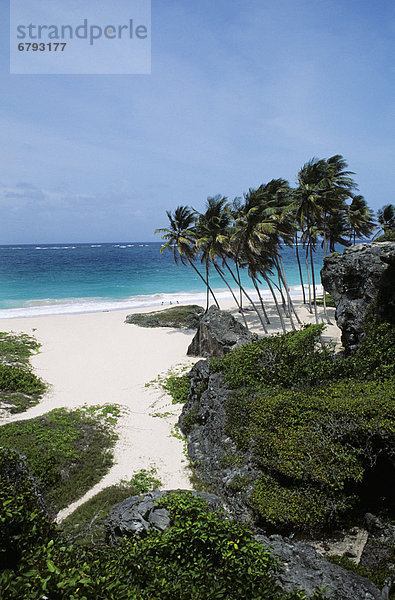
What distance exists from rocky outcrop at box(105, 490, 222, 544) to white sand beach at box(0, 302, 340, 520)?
225cm

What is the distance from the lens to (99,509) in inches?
328

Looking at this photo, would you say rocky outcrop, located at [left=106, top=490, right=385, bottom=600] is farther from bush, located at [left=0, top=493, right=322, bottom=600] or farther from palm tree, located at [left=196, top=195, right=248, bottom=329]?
palm tree, located at [left=196, top=195, right=248, bottom=329]

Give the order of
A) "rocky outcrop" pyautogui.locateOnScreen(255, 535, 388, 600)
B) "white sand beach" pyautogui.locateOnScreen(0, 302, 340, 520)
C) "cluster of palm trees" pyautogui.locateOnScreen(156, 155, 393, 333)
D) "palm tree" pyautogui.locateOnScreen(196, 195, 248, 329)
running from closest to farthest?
"rocky outcrop" pyautogui.locateOnScreen(255, 535, 388, 600) < "white sand beach" pyautogui.locateOnScreen(0, 302, 340, 520) < "cluster of palm trees" pyautogui.locateOnScreen(156, 155, 393, 333) < "palm tree" pyautogui.locateOnScreen(196, 195, 248, 329)

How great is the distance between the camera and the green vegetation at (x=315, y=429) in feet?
24.8

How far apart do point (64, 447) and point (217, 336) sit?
10389 mm

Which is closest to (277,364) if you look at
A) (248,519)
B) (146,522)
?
(248,519)

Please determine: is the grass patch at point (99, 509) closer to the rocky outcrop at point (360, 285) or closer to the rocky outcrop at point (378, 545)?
the rocky outcrop at point (378, 545)

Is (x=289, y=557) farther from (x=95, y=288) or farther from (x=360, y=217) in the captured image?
(x=95, y=288)

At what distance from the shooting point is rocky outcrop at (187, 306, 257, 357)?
60.3ft

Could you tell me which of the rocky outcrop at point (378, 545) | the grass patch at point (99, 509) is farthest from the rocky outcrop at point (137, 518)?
the rocky outcrop at point (378, 545)

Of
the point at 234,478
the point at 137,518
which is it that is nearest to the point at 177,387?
the point at 234,478

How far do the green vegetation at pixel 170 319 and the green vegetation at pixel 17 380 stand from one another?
383 inches

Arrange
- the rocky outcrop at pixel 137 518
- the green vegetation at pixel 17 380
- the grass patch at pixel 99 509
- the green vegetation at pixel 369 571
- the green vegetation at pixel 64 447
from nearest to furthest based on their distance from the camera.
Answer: the green vegetation at pixel 369 571 → the rocky outcrop at pixel 137 518 → the grass patch at pixel 99 509 → the green vegetation at pixel 64 447 → the green vegetation at pixel 17 380

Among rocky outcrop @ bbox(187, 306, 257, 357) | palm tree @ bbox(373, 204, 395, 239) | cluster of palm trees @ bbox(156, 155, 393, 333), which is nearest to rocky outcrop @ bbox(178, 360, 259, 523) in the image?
rocky outcrop @ bbox(187, 306, 257, 357)
